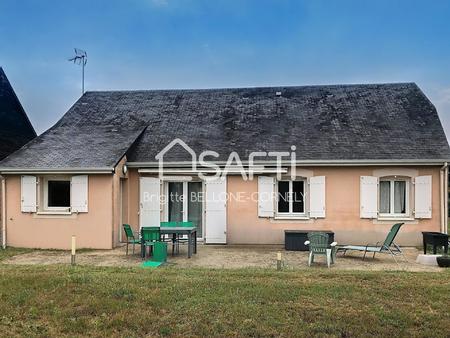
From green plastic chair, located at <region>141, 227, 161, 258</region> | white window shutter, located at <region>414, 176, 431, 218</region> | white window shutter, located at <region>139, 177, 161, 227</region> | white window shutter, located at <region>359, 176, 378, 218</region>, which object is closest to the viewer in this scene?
green plastic chair, located at <region>141, 227, 161, 258</region>

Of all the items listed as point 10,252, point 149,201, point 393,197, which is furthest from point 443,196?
point 10,252

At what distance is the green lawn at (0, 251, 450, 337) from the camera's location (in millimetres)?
5008

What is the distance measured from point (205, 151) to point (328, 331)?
8953 mm

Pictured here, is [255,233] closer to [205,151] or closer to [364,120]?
[205,151]

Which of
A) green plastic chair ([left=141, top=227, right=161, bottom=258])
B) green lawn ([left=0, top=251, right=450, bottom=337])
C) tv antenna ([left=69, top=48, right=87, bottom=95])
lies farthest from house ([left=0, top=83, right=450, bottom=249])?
tv antenna ([left=69, top=48, right=87, bottom=95])

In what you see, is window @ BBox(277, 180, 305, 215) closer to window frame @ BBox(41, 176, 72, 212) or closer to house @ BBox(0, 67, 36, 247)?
window frame @ BBox(41, 176, 72, 212)

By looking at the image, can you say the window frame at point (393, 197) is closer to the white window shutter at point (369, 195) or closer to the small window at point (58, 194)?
the white window shutter at point (369, 195)

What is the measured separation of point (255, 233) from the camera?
12703 millimetres

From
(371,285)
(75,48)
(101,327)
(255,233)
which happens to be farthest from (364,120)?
(75,48)

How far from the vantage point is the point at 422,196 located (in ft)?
40.4

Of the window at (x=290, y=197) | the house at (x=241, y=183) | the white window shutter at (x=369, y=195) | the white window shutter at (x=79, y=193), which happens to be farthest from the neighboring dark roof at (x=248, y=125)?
the window at (x=290, y=197)

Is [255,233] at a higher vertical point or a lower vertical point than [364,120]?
lower

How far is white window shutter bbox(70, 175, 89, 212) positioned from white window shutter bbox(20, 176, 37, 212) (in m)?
1.18

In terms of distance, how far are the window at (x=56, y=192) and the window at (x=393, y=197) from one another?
965cm
